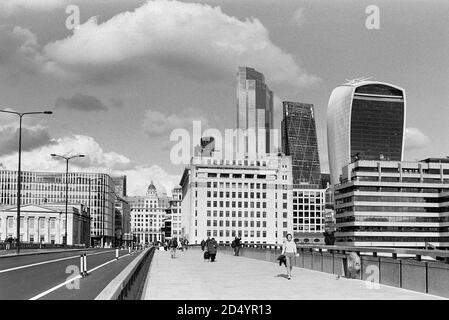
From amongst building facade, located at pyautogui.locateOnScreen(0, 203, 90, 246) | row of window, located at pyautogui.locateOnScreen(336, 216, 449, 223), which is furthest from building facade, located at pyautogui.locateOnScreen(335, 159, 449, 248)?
building facade, located at pyautogui.locateOnScreen(0, 203, 90, 246)

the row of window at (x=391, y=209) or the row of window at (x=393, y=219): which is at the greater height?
the row of window at (x=391, y=209)

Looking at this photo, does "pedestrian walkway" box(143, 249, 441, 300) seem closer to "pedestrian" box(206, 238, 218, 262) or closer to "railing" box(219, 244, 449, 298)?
"railing" box(219, 244, 449, 298)

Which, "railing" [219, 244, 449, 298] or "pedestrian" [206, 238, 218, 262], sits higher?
"railing" [219, 244, 449, 298]

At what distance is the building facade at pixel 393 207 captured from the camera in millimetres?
187500

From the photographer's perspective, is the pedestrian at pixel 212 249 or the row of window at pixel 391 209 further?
the row of window at pixel 391 209

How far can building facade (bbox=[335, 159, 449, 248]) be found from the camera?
7382 inches

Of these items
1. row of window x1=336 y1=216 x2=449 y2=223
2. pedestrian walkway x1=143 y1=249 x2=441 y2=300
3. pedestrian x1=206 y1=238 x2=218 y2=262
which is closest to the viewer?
pedestrian walkway x1=143 y1=249 x2=441 y2=300

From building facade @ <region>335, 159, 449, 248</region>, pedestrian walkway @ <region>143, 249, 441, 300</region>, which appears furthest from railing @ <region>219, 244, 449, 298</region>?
building facade @ <region>335, 159, 449, 248</region>

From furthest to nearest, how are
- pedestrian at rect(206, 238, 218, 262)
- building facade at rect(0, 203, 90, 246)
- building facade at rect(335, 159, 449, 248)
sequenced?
building facade at rect(335, 159, 449, 248) < building facade at rect(0, 203, 90, 246) < pedestrian at rect(206, 238, 218, 262)

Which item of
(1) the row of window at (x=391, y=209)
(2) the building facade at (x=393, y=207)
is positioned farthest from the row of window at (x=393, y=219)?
(1) the row of window at (x=391, y=209)

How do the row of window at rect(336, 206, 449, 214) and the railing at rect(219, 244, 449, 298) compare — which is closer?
the railing at rect(219, 244, 449, 298)

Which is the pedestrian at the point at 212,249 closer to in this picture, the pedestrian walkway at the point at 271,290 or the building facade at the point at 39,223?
the pedestrian walkway at the point at 271,290
